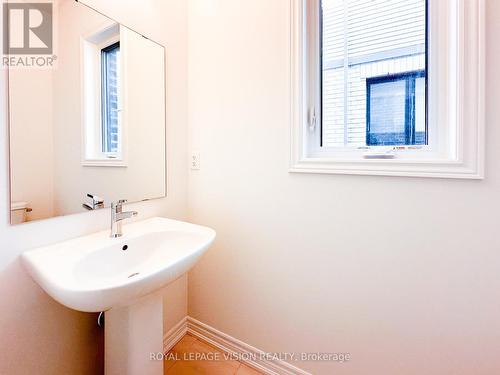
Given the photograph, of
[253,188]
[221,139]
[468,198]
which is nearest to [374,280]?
[468,198]

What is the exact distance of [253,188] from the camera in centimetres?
133

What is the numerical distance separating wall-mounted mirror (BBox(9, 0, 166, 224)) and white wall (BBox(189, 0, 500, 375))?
0.95ft

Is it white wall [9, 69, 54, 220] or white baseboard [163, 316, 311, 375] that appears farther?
white baseboard [163, 316, 311, 375]

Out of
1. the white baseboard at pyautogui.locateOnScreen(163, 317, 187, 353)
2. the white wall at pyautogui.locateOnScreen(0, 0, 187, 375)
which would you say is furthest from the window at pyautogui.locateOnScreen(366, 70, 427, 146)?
the white baseboard at pyautogui.locateOnScreen(163, 317, 187, 353)

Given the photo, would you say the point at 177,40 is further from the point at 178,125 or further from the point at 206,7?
the point at 178,125

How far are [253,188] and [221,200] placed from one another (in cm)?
23

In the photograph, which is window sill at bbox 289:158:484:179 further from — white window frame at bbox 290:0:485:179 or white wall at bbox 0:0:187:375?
white wall at bbox 0:0:187:375

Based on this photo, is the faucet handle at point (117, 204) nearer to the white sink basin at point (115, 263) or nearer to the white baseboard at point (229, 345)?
the white sink basin at point (115, 263)

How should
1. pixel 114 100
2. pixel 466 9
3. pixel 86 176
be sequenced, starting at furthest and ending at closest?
pixel 114 100 → pixel 86 176 → pixel 466 9

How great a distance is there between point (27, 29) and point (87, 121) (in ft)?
1.11

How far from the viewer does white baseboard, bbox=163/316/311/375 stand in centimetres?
129

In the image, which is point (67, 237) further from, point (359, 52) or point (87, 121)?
point (359, 52)

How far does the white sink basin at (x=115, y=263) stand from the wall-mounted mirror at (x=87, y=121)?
0.17m

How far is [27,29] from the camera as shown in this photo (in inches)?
33.9
